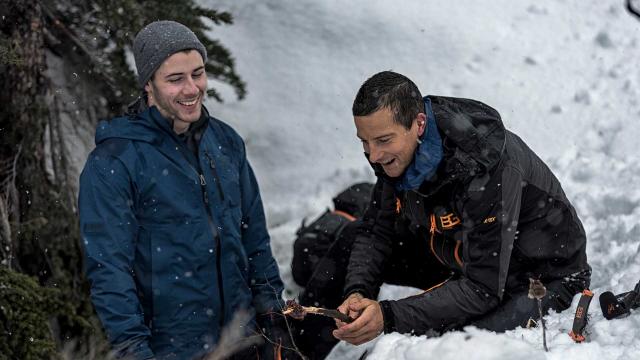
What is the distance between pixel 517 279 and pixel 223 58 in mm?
3318

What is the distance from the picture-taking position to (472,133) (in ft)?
12.0

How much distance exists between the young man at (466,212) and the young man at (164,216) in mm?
803

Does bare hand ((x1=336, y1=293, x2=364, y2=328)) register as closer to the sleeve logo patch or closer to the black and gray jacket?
the black and gray jacket

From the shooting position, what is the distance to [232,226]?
391 centimetres

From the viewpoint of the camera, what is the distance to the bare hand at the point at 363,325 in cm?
361

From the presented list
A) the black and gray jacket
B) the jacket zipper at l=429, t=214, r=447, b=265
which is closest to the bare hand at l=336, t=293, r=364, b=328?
the black and gray jacket

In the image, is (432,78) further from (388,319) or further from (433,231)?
(388,319)

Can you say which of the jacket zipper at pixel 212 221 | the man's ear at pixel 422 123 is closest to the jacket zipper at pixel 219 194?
the jacket zipper at pixel 212 221

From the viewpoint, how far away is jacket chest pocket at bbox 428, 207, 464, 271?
383cm

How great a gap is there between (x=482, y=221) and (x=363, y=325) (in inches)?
33.5

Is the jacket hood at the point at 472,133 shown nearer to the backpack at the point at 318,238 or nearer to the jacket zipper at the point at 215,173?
the jacket zipper at the point at 215,173

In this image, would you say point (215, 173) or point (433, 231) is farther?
point (433, 231)

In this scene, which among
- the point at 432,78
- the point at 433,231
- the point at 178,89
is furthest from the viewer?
the point at 432,78

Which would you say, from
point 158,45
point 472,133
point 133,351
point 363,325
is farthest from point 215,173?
point 472,133
